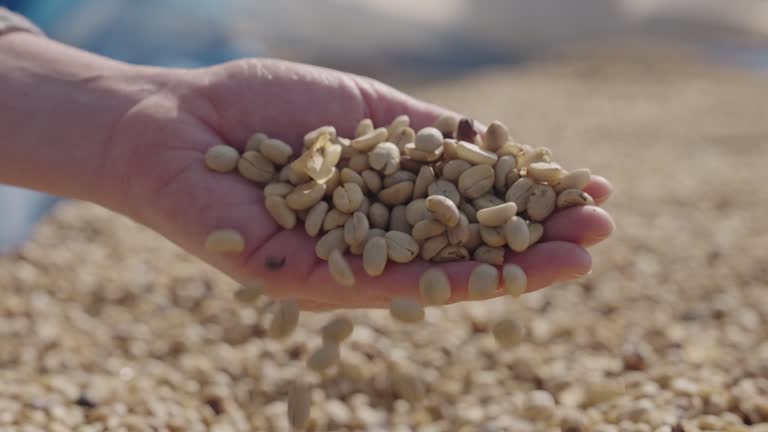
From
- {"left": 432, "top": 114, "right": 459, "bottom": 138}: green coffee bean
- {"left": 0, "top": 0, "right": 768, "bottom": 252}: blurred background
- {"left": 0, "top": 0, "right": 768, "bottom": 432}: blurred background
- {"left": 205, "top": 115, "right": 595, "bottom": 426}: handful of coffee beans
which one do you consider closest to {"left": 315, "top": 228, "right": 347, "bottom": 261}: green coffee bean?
{"left": 205, "top": 115, "right": 595, "bottom": 426}: handful of coffee beans

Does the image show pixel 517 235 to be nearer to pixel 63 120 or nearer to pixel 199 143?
pixel 199 143

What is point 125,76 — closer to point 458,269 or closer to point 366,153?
point 366,153

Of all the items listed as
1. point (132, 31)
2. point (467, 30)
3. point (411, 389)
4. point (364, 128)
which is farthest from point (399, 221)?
point (467, 30)

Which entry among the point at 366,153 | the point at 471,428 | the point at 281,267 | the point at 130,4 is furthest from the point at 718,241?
the point at 130,4

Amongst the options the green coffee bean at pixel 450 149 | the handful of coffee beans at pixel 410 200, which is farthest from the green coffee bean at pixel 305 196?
the green coffee bean at pixel 450 149

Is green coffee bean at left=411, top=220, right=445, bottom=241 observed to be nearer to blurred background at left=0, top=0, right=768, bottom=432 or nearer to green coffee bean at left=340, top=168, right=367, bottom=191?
green coffee bean at left=340, top=168, right=367, bottom=191

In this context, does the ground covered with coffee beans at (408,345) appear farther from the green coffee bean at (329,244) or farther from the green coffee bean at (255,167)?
the green coffee bean at (329,244)
